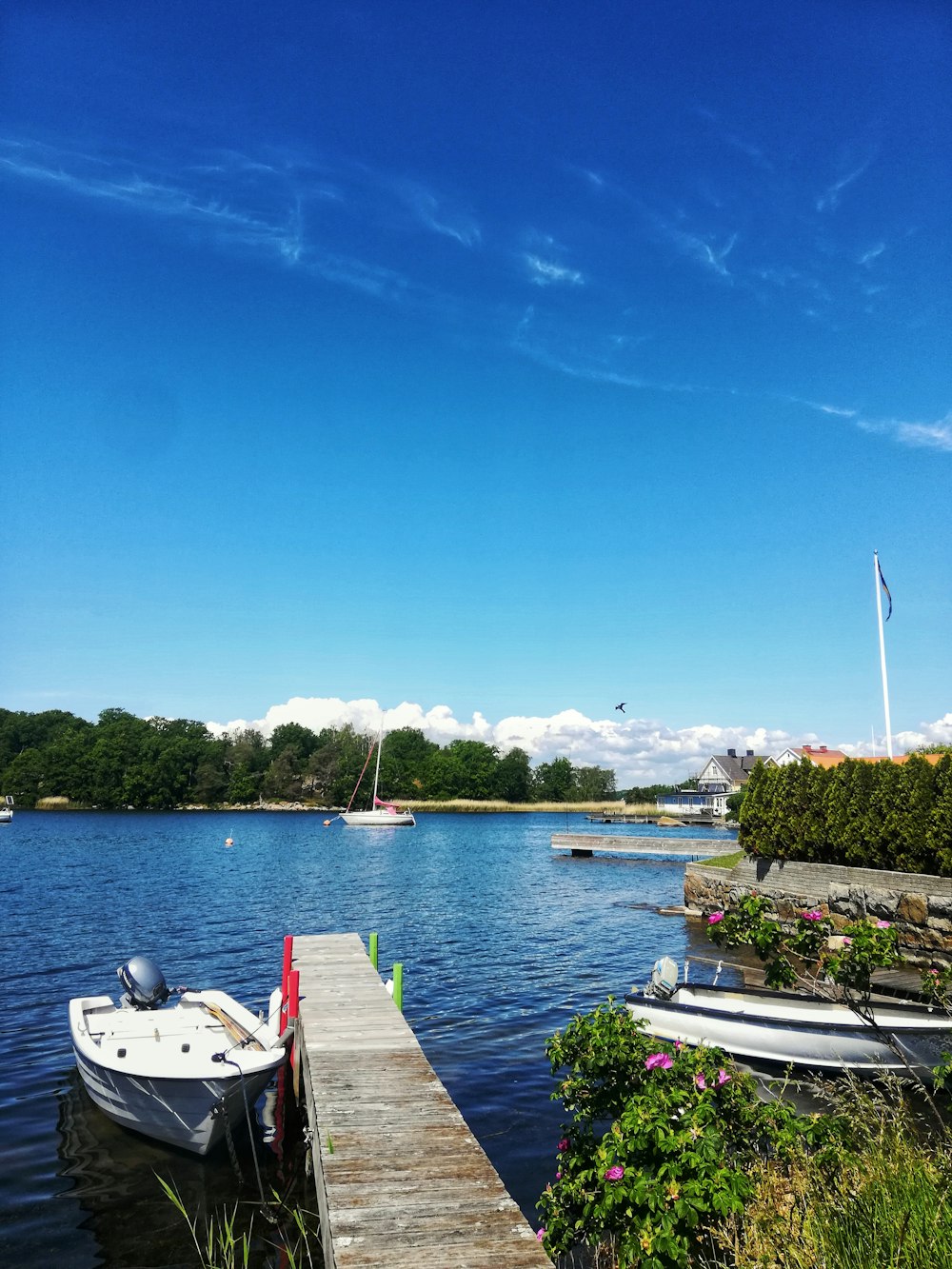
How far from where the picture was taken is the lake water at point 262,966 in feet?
32.8

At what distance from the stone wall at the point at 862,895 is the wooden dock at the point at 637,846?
2846 cm

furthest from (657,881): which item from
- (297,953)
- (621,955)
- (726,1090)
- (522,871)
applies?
(726,1090)

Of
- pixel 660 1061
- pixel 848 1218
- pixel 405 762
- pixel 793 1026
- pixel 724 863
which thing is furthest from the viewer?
pixel 405 762

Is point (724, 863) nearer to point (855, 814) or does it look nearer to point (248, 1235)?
point (855, 814)

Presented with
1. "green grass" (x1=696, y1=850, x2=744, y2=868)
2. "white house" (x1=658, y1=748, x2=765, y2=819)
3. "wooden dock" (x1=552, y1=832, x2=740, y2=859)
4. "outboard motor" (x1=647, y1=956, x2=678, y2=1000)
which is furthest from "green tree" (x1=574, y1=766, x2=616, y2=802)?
"outboard motor" (x1=647, y1=956, x2=678, y2=1000)

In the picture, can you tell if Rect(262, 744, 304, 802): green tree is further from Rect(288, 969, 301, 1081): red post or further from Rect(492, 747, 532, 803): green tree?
Rect(288, 969, 301, 1081): red post

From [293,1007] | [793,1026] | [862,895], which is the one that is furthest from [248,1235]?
[862,895]

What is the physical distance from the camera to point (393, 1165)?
24.6 ft

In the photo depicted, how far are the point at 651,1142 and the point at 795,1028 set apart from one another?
854 centimetres

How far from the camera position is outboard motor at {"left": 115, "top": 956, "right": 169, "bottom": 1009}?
14.0m

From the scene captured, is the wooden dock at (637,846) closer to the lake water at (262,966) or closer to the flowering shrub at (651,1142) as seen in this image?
the lake water at (262,966)

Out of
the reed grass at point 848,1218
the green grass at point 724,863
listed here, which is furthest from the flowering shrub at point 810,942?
the green grass at point 724,863

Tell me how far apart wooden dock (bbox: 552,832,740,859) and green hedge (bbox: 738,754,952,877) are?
94.3 ft

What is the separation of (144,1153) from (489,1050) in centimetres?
602
